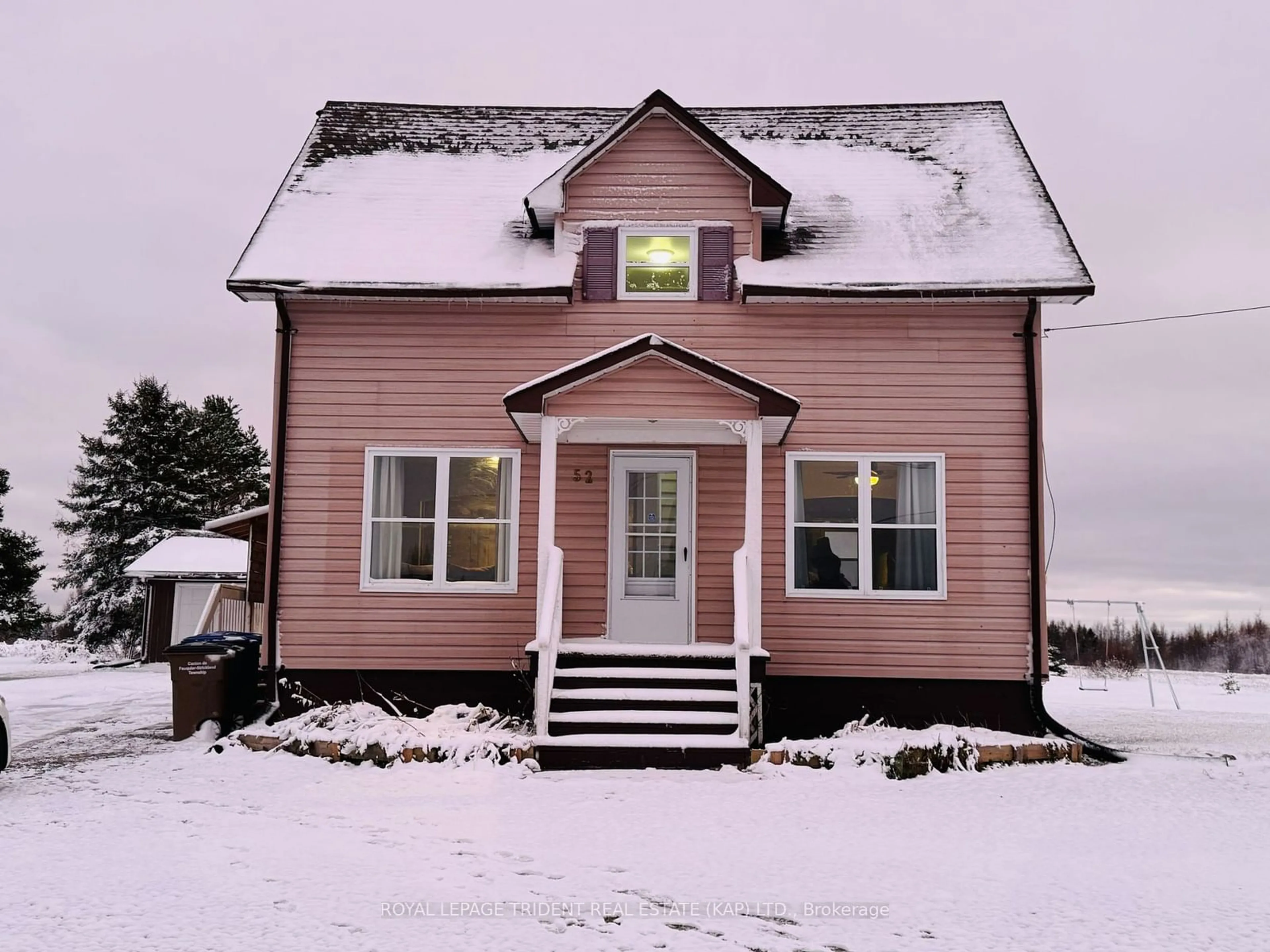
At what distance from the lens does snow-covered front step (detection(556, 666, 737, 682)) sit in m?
9.33

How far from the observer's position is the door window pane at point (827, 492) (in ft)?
35.8

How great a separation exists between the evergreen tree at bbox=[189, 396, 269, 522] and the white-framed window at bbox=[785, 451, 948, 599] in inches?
1167

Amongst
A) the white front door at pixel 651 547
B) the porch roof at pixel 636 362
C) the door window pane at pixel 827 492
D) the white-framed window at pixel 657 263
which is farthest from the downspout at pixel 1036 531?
the white-framed window at pixel 657 263

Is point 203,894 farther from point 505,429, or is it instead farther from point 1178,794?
point 1178,794

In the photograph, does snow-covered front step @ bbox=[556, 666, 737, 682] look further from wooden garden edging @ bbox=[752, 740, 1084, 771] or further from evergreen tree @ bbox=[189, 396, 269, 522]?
evergreen tree @ bbox=[189, 396, 269, 522]

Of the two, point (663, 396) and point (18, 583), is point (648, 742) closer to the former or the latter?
point (663, 396)

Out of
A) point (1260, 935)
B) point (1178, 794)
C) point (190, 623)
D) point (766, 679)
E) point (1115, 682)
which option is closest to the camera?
point (1260, 935)

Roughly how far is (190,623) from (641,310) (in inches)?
702

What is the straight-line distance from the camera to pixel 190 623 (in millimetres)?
24297

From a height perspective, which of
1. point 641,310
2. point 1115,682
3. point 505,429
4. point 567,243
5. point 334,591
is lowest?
point 1115,682

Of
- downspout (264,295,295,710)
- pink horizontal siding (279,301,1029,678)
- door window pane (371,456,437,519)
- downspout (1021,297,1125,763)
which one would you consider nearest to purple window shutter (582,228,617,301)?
pink horizontal siding (279,301,1029,678)

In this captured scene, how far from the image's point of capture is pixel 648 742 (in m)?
8.82

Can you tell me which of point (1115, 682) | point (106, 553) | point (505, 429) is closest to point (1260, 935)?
point (505, 429)

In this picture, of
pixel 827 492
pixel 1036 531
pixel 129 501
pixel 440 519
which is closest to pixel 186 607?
pixel 129 501
